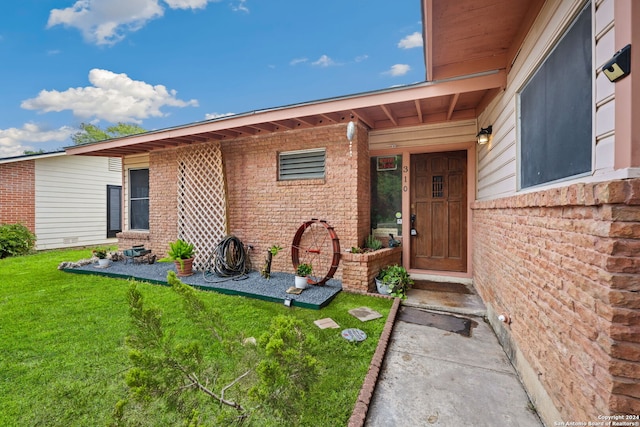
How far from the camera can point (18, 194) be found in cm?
771

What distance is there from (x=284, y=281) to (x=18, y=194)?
9365 millimetres

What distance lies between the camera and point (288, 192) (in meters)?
4.95

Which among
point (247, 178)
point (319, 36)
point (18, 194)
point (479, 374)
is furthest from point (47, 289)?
point (319, 36)

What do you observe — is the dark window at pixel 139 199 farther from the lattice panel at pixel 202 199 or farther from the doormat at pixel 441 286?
the doormat at pixel 441 286

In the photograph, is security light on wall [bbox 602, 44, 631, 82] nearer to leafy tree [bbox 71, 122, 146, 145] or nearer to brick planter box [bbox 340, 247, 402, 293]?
brick planter box [bbox 340, 247, 402, 293]

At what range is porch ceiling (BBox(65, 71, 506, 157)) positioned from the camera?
3297 millimetres

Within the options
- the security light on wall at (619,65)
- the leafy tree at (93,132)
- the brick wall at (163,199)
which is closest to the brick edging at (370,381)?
the security light on wall at (619,65)

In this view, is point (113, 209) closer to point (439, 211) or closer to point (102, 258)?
point (102, 258)

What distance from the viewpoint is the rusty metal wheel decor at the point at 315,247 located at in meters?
4.62

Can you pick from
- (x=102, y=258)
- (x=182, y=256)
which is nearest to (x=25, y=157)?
(x=102, y=258)

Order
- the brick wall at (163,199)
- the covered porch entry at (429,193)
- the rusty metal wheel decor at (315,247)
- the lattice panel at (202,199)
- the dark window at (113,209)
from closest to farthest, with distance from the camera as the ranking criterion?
the covered porch entry at (429,193) < the rusty metal wheel decor at (315,247) < the lattice panel at (202,199) < the brick wall at (163,199) < the dark window at (113,209)

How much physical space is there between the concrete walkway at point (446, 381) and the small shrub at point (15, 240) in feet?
34.8

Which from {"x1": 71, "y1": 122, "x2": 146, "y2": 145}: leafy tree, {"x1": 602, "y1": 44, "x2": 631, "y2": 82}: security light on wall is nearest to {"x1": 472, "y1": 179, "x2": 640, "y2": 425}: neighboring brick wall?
{"x1": 602, "y1": 44, "x2": 631, "y2": 82}: security light on wall

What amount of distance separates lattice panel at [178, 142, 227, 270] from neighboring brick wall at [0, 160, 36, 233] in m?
6.15
